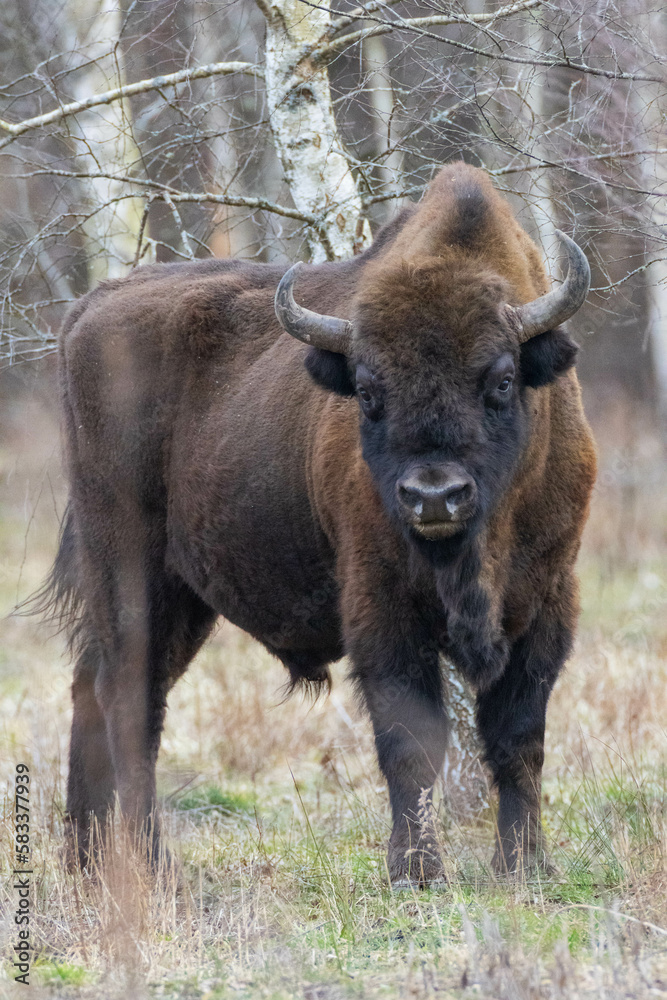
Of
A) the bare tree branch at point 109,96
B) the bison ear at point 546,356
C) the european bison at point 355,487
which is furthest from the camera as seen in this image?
the bare tree branch at point 109,96

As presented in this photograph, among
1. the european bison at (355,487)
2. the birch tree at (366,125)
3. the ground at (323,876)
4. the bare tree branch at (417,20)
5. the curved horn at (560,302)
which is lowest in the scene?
the ground at (323,876)

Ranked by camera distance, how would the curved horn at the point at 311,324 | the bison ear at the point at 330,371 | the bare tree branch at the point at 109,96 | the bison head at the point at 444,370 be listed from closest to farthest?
the bison head at the point at 444,370
the curved horn at the point at 311,324
the bison ear at the point at 330,371
the bare tree branch at the point at 109,96

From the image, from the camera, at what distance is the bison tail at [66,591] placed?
6.06m

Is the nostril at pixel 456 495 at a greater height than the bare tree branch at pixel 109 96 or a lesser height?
lesser

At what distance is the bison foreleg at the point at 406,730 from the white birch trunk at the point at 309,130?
246cm

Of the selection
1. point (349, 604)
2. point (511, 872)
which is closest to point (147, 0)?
point (349, 604)

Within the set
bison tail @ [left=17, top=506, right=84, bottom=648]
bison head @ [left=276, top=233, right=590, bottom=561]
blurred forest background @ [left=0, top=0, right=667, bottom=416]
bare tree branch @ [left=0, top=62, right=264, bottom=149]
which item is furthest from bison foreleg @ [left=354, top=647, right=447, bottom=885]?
bare tree branch @ [left=0, top=62, right=264, bottom=149]

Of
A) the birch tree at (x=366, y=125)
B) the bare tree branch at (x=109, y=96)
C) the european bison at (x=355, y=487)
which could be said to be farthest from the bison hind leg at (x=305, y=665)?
the bare tree branch at (x=109, y=96)

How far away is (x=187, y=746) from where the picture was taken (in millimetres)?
7871

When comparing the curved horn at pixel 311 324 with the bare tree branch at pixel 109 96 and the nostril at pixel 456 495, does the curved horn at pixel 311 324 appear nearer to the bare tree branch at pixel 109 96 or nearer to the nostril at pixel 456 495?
the nostril at pixel 456 495

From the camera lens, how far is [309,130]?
5520 mm

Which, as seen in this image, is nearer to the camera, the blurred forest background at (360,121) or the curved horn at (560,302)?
the curved horn at (560,302)

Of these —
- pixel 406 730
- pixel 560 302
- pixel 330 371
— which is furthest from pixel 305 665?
pixel 560 302

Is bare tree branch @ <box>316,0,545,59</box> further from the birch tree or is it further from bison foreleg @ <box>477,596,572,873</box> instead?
bison foreleg @ <box>477,596,572,873</box>
